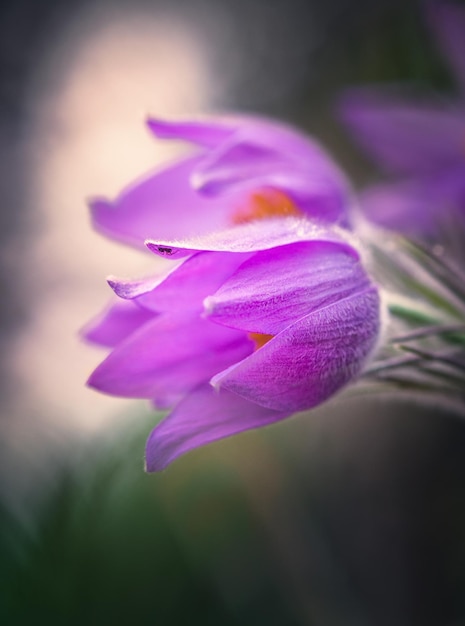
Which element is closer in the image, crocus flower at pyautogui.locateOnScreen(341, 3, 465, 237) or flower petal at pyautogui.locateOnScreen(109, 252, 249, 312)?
flower petal at pyautogui.locateOnScreen(109, 252, 249, 312)

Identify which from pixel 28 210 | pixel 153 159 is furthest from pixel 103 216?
pixel 28 210

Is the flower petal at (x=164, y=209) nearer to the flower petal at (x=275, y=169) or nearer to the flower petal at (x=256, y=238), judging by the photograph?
the flower petal at (x=275, y=169)

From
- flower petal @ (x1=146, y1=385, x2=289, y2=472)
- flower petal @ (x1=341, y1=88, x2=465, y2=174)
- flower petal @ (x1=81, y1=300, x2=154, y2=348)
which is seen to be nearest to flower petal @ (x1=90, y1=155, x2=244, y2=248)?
flower petal @ (x1=81, y1=300, x2=154, y2=348)

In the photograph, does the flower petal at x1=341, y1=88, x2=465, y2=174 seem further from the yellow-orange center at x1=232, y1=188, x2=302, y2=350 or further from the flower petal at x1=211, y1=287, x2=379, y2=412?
the flower petal at x1=211, y1=287, x2=379, y2=412

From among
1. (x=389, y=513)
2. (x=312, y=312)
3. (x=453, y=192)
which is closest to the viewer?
(x=312, y=312)

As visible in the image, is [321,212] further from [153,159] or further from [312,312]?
[153,159]

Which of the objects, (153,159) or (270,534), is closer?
(270,534)

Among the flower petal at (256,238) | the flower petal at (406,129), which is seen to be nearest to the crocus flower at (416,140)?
the flower petal at (406,129)
